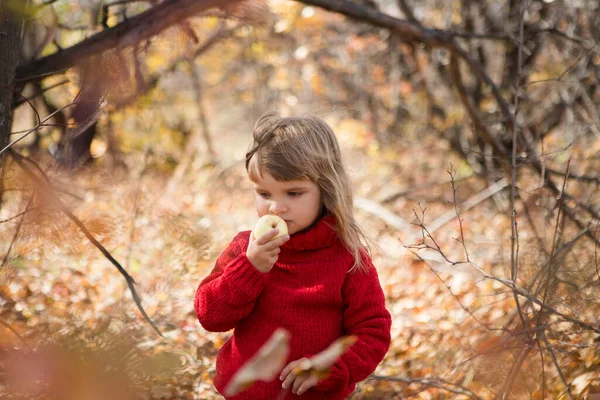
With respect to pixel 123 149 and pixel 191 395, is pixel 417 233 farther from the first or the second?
pixel 123 149

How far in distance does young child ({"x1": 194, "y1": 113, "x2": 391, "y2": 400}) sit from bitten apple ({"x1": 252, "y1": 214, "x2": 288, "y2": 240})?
5cm

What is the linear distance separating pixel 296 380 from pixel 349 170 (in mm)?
1228

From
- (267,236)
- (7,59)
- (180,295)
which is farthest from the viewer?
(180,295)

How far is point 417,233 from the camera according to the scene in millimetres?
5484

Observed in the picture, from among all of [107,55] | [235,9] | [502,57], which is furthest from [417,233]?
[107,55]

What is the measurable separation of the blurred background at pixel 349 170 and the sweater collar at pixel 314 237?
1.07 feet

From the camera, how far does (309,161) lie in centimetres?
194

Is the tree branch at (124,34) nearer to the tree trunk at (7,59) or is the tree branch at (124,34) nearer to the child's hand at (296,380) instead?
the tree trunk at (7,59)

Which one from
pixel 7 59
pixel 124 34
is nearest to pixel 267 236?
pixel 7 59

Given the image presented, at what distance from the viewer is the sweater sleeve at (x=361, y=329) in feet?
6.25

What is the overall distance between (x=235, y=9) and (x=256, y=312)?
4.99 feet

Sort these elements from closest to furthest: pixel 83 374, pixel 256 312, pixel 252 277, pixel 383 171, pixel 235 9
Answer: pixel 83 374, pixel 252 277, pixel 256 312, pixel 235 9, pixel 383 171

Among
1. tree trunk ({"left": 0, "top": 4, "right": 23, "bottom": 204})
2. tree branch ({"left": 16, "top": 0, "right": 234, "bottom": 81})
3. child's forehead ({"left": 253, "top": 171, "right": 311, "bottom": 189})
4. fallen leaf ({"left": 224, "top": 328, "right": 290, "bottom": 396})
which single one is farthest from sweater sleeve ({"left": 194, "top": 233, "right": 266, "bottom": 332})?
tree branch ({"left": 16, "top": 0, "right": 234, "bottom": 81})

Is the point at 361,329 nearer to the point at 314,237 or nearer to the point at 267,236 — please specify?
the point at 314,237
